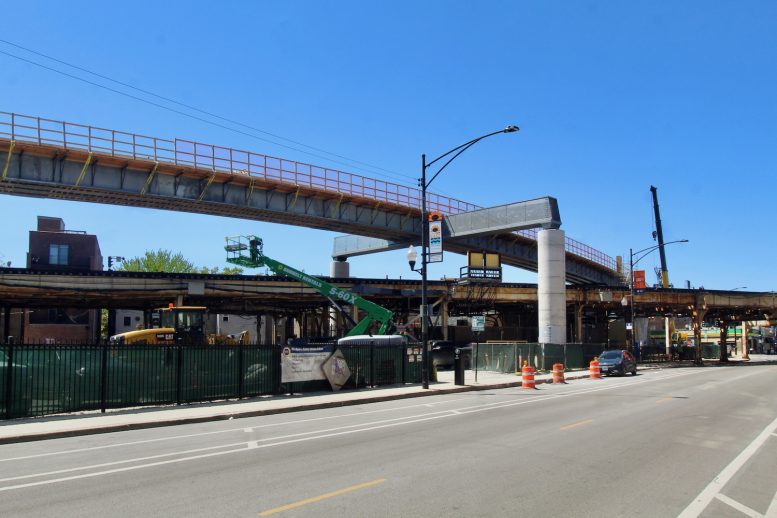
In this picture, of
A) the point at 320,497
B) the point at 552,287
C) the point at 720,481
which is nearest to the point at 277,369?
the point at 320,497

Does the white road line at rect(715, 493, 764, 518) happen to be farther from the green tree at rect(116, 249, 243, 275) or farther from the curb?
the green tree at rect(116, 249, 243, 275)

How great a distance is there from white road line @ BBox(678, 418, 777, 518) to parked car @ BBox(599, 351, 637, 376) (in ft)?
79.4

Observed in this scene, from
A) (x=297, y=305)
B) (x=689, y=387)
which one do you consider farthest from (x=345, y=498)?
(x=297, y=305)

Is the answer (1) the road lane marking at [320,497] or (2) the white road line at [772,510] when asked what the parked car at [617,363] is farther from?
(1) the road lane marking at [320,497]

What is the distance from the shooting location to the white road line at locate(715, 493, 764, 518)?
281 inches

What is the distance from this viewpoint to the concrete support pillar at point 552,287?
43.1 metres

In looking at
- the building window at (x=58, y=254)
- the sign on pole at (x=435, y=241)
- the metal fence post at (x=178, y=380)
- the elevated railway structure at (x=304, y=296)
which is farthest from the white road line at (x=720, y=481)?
the building window at (x=58, y=254)

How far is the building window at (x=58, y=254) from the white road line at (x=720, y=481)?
67.0 metres

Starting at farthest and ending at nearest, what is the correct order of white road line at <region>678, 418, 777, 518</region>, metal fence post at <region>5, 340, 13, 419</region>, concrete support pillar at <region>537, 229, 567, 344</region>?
concrete support pillar at <region>537, 229, 567, 344</region> < metal fence post at <region>5, 340, 13, 419</region> < white road line at <region>678, 418, 777, 518</region>

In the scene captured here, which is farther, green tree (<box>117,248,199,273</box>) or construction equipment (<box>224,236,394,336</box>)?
green tree (<box>117,248,199,273</box>)

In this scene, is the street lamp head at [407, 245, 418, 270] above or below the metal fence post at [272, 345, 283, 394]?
above

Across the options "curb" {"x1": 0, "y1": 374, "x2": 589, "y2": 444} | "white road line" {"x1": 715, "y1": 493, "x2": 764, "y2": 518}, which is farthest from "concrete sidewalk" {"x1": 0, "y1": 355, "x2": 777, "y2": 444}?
"white road line" {"x1": 715, "y1": 493, "x2": 764, "y2": 518}

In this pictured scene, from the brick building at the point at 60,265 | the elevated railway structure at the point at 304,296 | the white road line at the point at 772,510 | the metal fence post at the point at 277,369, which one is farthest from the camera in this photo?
the brick building at the point at 60,265

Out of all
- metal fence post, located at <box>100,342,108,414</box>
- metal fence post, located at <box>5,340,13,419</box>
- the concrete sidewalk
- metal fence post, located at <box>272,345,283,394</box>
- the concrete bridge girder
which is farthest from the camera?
the concrete bridge girder
